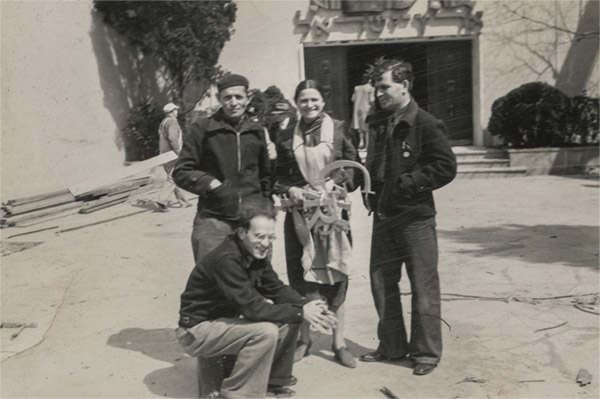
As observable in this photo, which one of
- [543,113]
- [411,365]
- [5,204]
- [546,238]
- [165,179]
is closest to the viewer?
[411,365]

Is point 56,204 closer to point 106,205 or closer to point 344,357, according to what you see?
point 106,205

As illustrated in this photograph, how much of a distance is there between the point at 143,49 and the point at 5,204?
17.8 feet

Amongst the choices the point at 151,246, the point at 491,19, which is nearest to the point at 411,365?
the point at 151,246

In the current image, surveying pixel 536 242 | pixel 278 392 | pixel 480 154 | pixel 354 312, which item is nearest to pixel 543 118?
pixel 480 154

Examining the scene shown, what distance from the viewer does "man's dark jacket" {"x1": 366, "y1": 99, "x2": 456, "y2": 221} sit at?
4.46 metres

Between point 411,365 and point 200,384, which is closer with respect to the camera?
point 200,384

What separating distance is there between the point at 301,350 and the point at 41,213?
732 centimetres

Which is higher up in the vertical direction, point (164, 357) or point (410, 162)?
point (410, 162)

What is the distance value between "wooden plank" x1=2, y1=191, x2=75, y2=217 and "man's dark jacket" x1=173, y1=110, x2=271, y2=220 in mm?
7039

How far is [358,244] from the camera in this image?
8242 mm

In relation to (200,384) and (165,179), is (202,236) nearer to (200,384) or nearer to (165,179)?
(200,384)

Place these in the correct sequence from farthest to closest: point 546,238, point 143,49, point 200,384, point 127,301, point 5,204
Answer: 1. point 143,49
2. point 5,204
3. point 546,238
4. point 127,301
5. point 200,384

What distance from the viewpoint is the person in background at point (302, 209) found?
476 cm

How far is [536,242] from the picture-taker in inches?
311
